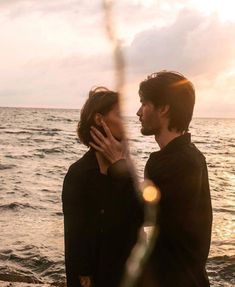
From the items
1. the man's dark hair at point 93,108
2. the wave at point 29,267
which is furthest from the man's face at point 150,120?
the wave at point 29,267

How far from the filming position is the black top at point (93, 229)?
10.7 ft

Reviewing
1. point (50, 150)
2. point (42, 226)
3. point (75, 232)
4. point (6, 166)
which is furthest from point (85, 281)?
point (50, 150)

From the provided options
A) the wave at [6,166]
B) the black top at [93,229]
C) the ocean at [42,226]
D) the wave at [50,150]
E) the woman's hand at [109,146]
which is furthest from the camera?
the wave at [50,150]

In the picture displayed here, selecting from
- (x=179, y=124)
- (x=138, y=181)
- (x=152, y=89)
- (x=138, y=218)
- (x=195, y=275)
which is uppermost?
(x=152, y=89)

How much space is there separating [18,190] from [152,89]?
1581 cm

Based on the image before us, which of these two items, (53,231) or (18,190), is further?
(18,190)

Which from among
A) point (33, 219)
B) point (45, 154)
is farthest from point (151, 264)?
point (45, 154)

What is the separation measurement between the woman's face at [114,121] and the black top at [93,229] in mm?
270

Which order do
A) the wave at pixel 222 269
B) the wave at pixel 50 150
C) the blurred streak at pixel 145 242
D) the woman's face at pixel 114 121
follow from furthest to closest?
the wave at pixel 50 150, the wave at pixel 222 269, the woman's face at pixel 114 121, the blurred streak at pixel 145 242

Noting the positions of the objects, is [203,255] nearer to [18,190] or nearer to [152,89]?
[152,89]

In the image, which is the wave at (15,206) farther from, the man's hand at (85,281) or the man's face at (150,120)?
the man's face at (150,120)

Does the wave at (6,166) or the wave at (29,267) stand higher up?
the wave at (29,267)

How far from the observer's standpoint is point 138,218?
299cm

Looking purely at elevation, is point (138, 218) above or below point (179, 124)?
below
